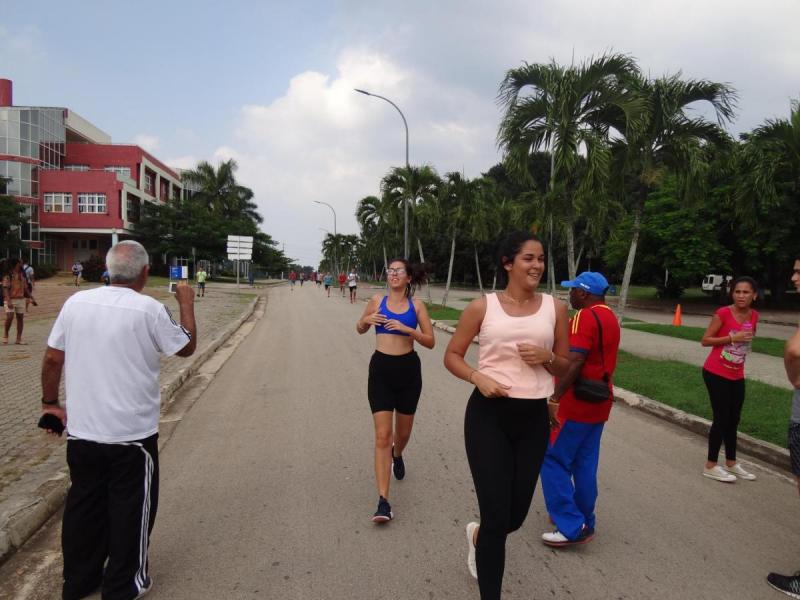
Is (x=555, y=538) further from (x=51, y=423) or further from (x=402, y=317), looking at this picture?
(x=51, y=423)

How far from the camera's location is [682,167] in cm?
1082

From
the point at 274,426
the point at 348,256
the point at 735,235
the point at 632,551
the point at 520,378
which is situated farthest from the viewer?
the point at 348,256

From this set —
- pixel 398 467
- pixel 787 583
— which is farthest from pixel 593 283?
pixel 398 467

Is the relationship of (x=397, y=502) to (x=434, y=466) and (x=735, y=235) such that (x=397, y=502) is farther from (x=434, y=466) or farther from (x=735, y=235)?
(x=735, y=235)

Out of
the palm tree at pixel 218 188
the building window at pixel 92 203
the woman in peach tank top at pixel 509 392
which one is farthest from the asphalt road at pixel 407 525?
the palm tree at pixel 218 188

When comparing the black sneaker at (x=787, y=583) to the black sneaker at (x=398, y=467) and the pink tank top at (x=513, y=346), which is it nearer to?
the pink tank top at (x=513, y=346)

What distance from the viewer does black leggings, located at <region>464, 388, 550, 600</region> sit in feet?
8.85

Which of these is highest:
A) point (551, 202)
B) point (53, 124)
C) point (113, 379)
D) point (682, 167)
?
point (53, 124)

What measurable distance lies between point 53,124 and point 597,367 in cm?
5855

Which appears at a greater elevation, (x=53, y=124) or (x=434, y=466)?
(x=53, y=124)

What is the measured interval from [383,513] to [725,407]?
2.98m

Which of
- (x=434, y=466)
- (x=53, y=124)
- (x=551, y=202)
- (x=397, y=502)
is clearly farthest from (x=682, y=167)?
(x=53, y=124)

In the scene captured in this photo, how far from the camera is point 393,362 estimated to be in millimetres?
4133

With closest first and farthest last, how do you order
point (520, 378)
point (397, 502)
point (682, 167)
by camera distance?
point (520, 378) → point (397, 502) → point (682, 167)
